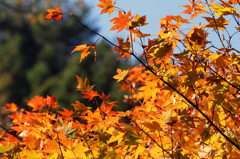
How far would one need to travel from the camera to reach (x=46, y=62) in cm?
1889

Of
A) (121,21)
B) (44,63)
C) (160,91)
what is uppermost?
(121,21)

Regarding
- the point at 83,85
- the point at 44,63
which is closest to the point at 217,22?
the point at 83,85

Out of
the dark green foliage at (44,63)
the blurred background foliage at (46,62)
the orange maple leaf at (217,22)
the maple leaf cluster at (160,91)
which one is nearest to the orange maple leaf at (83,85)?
the maple leaf cluster at (160,91)

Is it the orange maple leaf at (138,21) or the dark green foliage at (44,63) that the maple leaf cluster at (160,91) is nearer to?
the orange maple leaf at (138,21)

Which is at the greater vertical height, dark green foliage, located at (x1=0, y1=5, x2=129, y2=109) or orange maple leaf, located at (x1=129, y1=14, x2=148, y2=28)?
orange maple leaf, located at (x1=129, y1=14, x2=148, y2=28)

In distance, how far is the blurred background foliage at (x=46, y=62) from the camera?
16.4 meters

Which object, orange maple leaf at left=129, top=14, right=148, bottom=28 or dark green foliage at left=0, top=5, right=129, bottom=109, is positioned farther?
dark green foliage at left=0, top=5, right=129, bottom=109

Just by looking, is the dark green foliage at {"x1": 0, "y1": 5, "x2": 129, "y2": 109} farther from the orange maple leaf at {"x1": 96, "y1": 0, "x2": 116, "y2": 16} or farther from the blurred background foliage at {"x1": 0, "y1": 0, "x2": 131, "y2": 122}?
the orange maple leaf at {"x1": 96, "y1": 0, "x2": 116, "y2": 16}

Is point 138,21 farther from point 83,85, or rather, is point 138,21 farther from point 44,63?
point 44,63

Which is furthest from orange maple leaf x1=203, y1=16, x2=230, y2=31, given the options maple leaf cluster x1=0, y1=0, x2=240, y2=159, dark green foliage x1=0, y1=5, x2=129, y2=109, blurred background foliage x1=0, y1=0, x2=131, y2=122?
dark green foliage x1=0, y1=5, x2=129, y2=109

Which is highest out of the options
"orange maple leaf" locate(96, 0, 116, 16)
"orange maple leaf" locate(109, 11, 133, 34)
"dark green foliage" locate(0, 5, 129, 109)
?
"orange maple leaf" locate(96, 0, 116, 16)

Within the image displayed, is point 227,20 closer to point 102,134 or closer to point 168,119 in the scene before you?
point 168,119

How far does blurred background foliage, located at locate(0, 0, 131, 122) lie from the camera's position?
16.4 meters

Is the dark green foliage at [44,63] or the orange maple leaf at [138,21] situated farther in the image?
the dark green foliage at [44,63]
